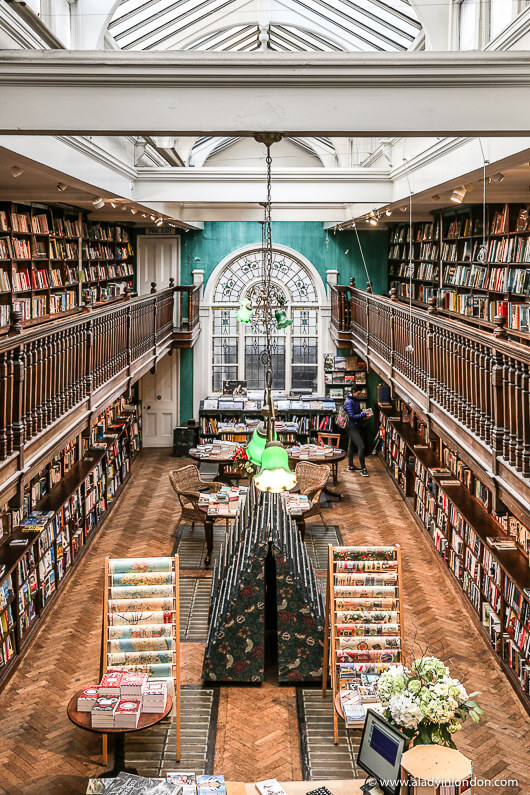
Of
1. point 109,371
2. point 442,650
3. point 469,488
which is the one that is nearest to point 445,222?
point 469,488

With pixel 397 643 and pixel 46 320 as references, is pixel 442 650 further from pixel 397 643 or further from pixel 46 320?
pixel 46 320

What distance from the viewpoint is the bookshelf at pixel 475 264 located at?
8.42 meters

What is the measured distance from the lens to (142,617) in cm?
603

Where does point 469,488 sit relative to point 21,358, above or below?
below

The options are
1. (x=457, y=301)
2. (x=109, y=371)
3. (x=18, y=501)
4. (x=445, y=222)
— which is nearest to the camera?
(x=18, y=501)

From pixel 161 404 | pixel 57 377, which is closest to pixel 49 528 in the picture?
pixel 57 377

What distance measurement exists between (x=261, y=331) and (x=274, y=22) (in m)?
8.99

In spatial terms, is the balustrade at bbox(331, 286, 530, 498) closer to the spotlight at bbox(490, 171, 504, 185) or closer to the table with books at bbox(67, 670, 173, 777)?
the spotlight at bbox(490, 171, 504, 185)

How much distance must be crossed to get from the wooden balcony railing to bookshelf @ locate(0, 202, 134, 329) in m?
1.02

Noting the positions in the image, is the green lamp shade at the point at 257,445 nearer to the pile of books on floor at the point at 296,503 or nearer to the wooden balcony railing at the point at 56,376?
the wooden balcony railing at the point at 56,376

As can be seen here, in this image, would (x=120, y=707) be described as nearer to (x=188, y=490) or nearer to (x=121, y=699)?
(x=121, y=699)

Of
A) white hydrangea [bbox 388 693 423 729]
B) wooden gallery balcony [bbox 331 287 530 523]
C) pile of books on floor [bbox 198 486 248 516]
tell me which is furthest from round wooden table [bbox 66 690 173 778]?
pile of books on floor [bbox 198 486 248 516]

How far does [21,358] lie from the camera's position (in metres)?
5.52

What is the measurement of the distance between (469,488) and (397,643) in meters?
3.33
